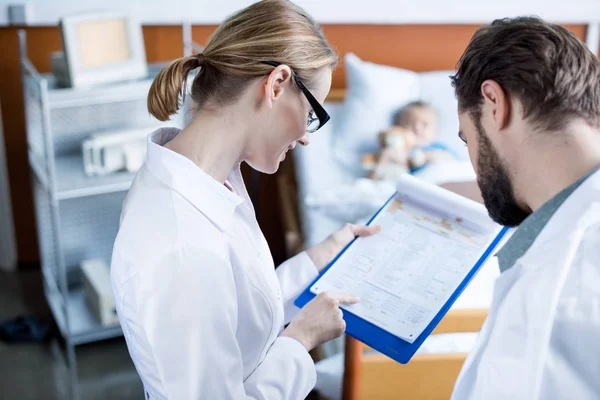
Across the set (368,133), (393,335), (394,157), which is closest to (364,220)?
(394,157)

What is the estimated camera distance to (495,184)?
1144 millimetres

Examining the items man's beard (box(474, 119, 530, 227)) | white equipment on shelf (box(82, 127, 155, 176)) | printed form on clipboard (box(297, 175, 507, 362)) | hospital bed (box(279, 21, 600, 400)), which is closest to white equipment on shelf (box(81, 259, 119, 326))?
white equipment on shelf (box(82, 127, 155, 176))

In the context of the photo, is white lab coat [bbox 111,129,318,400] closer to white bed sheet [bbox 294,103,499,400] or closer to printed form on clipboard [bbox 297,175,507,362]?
printed form on clipboard [bbox 297,175,507,362]

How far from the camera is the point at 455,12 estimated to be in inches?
116

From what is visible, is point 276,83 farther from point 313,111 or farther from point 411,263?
point 411,263

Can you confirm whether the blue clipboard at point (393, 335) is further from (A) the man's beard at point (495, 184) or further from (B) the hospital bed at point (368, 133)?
(B) the hospital bed at point (368, 133)

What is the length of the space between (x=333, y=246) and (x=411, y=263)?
0.20 m

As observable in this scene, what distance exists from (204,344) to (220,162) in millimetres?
307

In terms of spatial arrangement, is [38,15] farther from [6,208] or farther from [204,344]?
[204,344]

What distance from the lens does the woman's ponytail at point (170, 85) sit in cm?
114

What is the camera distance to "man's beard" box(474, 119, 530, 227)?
1.12 m

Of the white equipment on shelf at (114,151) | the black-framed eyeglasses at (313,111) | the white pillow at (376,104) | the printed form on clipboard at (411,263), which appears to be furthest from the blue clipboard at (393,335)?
the white pillow at (376,104)

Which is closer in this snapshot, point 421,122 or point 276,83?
point 276,83

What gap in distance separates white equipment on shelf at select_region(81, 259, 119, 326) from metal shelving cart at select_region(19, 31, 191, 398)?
0.03 metres
